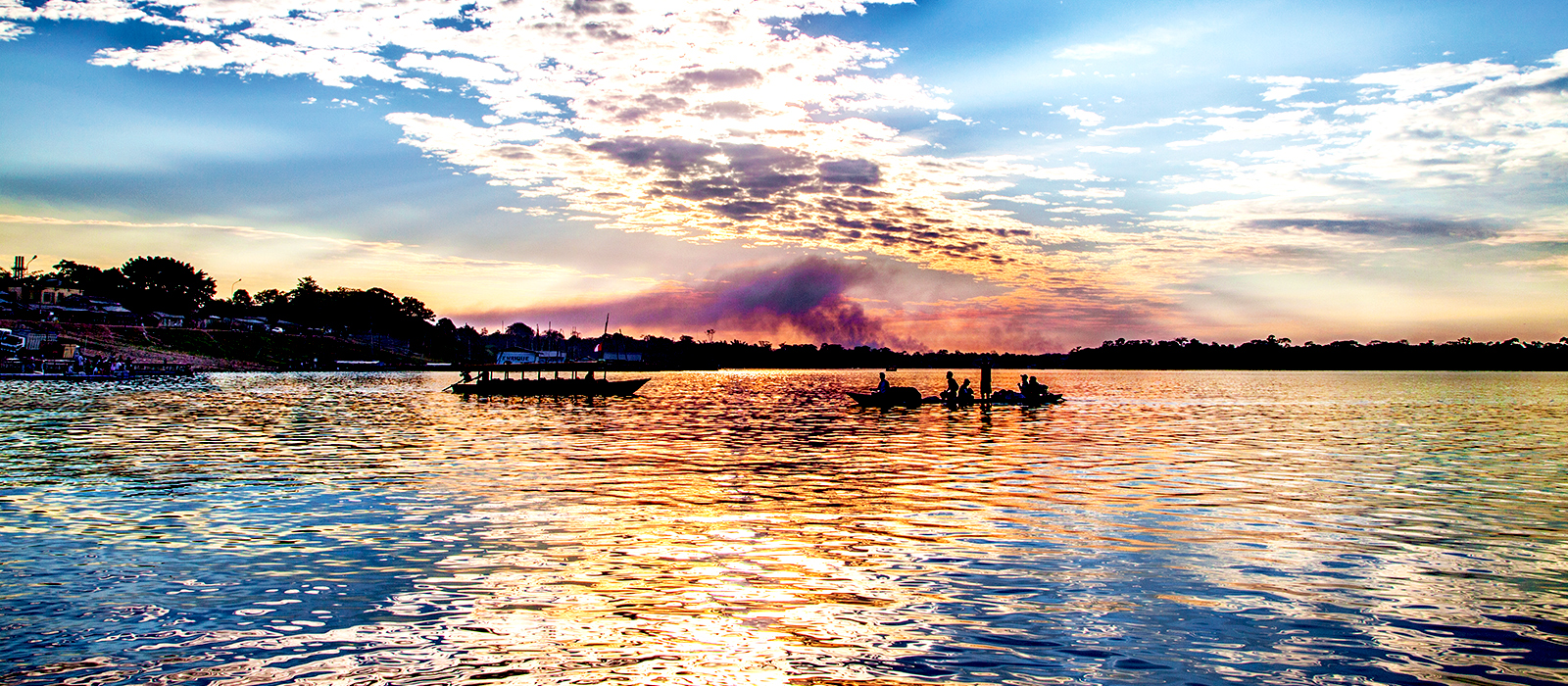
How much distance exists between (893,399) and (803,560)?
167 feet

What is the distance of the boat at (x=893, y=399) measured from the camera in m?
64.5

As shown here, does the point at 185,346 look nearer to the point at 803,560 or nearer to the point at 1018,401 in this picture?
the point at 1018,401

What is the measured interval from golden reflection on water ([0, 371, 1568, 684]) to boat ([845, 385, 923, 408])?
30.3 meters

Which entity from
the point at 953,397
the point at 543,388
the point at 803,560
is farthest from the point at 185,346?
the point at 803,560

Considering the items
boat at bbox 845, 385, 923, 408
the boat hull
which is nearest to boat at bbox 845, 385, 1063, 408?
boat at bbox 845, 385, 923, 408

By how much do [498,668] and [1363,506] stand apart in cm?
1985

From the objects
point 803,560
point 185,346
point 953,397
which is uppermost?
point 185,346

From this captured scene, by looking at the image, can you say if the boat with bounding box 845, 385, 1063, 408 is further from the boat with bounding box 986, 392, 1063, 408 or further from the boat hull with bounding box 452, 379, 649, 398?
the boat hull with bounding box 452, 379, 649, 398

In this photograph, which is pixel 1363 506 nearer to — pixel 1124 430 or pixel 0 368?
pixel 1124 430

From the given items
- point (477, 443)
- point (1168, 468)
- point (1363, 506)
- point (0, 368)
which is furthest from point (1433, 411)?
point (0, 368)

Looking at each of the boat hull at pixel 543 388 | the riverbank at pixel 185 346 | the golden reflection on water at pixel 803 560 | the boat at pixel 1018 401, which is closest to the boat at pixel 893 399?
the boat at pixel 1018 401

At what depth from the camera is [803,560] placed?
48.4ft

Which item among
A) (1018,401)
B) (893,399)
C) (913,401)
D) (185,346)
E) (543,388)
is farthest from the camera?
(185,346)

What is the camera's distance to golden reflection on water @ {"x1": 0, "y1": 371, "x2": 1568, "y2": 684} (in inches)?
388
